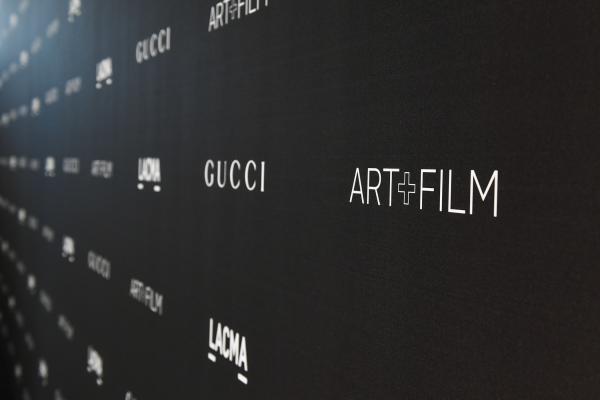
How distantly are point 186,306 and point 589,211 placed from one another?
0.54 m

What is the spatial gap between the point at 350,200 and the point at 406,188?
0.07m

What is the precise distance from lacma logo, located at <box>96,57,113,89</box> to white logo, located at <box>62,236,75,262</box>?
0.34 m

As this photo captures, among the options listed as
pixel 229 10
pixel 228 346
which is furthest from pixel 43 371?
pixel 229 10

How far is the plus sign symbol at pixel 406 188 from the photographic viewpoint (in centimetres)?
43

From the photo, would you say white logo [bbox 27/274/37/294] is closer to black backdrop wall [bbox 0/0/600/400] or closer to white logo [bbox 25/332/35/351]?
white logo [bbox 25/332/35/351]

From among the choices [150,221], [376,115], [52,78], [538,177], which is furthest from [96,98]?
[538,177]

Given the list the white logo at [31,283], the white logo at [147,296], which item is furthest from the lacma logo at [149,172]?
the white logo at [31,283]

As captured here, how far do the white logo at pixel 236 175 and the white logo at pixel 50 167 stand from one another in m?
0.98

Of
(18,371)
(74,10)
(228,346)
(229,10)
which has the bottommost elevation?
(18,371)

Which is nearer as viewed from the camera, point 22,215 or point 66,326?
point 66,326

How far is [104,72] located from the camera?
1148 mm

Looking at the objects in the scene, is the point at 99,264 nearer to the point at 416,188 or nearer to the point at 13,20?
the point at 416,188

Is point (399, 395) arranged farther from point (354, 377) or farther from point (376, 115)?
point (376, 115)

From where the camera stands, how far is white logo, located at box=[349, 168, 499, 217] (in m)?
0.38
